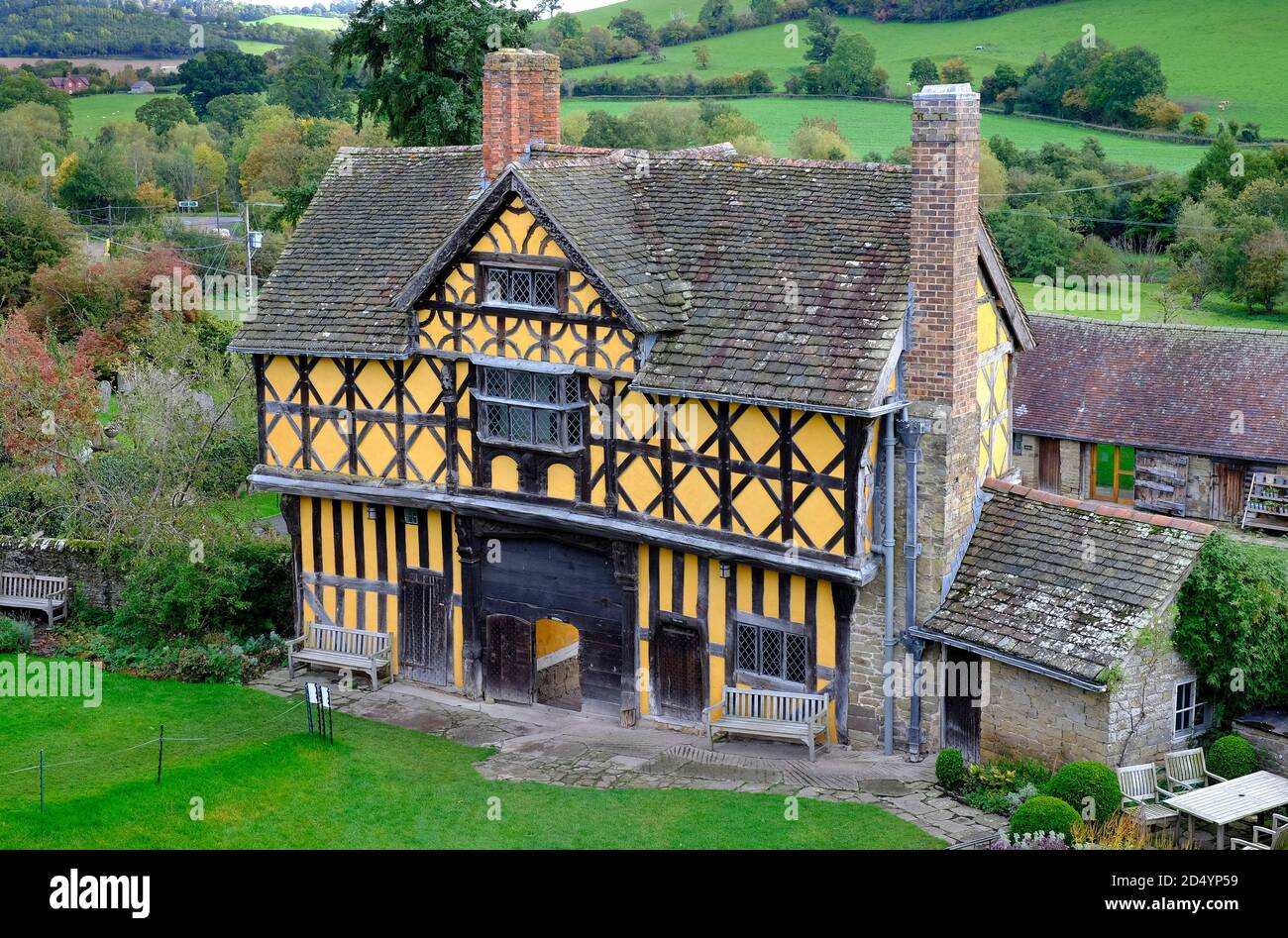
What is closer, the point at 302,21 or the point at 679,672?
the point at 679,672

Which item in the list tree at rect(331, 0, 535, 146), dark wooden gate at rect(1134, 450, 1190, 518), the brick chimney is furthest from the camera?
dark wooden gate at rect(1134, 450, 1190, 518)

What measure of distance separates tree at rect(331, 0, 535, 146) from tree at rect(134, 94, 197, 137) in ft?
176

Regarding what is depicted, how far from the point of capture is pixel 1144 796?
20219mm

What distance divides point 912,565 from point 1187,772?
4549mm

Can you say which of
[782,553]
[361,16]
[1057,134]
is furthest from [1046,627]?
[1057,134]

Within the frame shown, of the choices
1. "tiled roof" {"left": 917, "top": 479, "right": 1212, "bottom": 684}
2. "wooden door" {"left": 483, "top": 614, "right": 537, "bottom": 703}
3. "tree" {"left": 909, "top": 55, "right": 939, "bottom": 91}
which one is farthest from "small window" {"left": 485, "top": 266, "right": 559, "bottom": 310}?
"tree" {"left": 909, "top": 55, "right": 939, "bottom": 91}

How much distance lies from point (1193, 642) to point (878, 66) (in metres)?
61.1

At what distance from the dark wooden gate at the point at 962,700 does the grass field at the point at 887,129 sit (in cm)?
4425

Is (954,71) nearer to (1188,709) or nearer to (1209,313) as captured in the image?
(1209,313)

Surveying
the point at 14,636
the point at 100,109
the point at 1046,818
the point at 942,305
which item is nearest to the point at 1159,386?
the point at 942,305

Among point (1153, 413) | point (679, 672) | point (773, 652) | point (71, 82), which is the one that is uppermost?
point (71, 82)

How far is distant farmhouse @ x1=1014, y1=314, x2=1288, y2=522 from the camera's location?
3825cm

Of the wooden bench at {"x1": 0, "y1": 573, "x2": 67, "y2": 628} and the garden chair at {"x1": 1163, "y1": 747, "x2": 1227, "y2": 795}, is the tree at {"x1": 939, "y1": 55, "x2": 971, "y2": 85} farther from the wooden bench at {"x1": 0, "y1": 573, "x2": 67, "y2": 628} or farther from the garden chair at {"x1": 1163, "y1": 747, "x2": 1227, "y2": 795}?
the garden chair at {"x1": 1163, "y1": 747, "x2": 1227, "y2": 795}

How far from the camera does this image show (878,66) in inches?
3054
